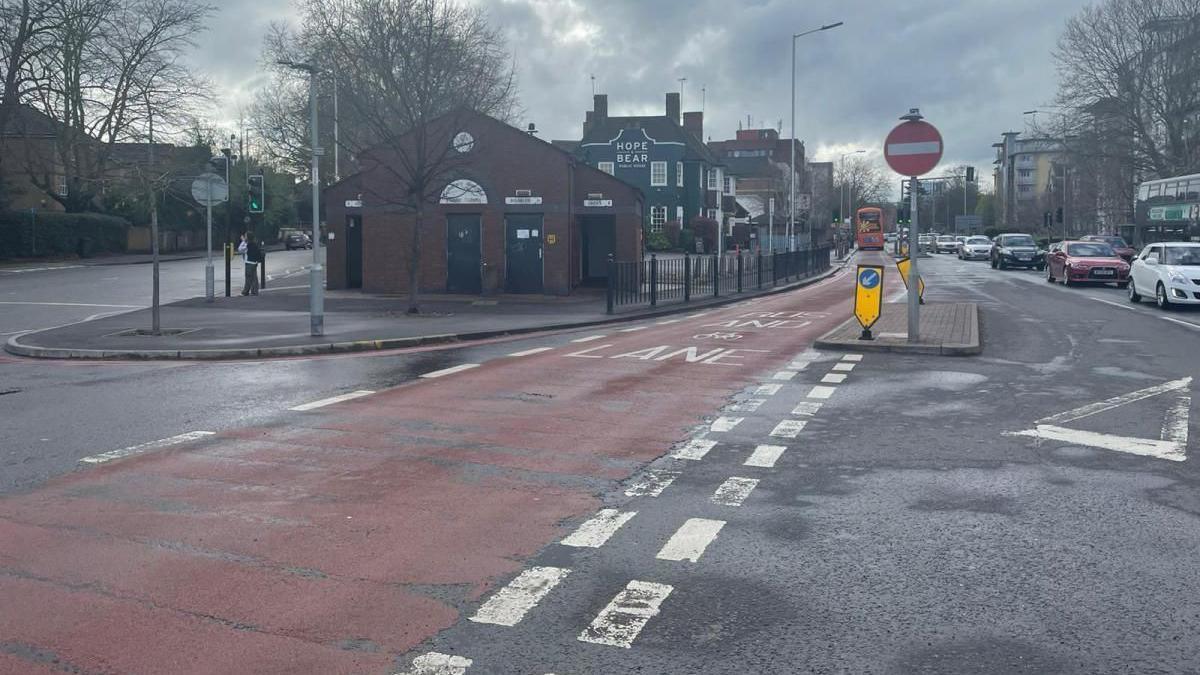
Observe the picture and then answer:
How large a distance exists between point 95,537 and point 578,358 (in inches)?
374

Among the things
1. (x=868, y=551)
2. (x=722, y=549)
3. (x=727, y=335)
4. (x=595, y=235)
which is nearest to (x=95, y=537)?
(x=722, y=549)

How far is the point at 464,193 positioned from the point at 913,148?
59.5 feet

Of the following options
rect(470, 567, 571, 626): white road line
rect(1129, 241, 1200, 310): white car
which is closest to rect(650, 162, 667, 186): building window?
rect(1129, 241, 1200, 310): white car

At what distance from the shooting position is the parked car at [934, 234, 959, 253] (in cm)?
8681

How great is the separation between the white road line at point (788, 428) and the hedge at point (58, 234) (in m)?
51.0

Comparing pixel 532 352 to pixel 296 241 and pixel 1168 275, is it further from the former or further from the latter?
pixel 296 241

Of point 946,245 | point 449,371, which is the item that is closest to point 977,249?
point 946,245

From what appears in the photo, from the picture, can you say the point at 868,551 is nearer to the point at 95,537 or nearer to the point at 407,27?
the point at 95,537

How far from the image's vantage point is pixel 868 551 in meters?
6.04

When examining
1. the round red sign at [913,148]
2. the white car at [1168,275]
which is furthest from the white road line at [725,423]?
the white car at [1168,275]

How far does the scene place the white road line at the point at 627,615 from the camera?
4.75 m

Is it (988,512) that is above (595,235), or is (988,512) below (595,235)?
below

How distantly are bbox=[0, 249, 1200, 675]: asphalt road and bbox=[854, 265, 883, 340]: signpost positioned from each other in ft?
10.2

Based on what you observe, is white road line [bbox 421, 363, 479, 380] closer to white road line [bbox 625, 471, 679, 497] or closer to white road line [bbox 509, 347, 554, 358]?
white road line [bbox 509, 347, 554, 358]
